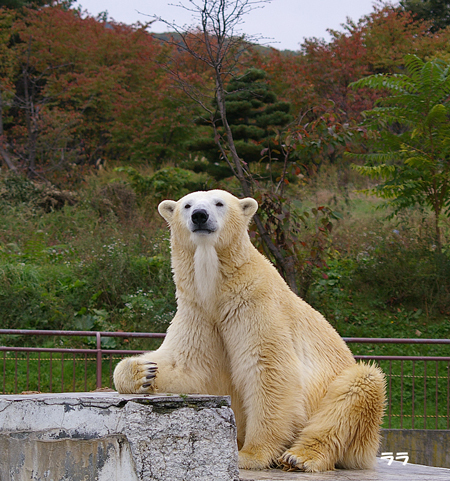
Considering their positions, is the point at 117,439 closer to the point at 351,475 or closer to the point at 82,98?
the point at 351,475

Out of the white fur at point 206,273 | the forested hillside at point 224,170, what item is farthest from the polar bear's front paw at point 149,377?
the forested hillside at point 224,170

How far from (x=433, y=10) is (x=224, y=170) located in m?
15.9

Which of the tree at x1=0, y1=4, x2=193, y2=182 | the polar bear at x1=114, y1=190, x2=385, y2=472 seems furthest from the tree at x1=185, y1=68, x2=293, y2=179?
the polar bear at x1=114, y1=190, x2=385, y2=472

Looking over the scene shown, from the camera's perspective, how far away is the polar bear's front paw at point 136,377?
3109 mm

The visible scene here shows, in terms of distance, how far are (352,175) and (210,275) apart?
15.3m

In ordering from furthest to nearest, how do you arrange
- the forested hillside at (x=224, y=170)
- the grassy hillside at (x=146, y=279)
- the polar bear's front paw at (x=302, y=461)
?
the grassy hillside at (x=146, y=279), the forested hillside at (x=224, y=170), the polar bear's front paw at (x=302, y=461)

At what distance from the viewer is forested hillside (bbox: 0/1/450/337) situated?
8617mm

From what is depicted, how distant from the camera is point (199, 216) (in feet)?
11.1

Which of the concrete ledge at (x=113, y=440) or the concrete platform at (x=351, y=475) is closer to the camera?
the concrete ledge at (x=113, y=440)

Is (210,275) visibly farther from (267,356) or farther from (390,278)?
(390,278)

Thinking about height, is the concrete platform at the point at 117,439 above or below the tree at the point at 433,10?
below

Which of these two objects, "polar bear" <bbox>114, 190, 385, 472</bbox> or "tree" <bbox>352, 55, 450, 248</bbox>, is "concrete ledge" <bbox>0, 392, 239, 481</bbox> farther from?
"tree" <bbox>352, 55, 450, 248</bbox>

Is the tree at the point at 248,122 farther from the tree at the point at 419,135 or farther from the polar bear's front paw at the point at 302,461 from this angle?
the polar bear's front paw at the point at 302,461

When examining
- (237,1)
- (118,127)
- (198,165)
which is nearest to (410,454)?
(237,1)
